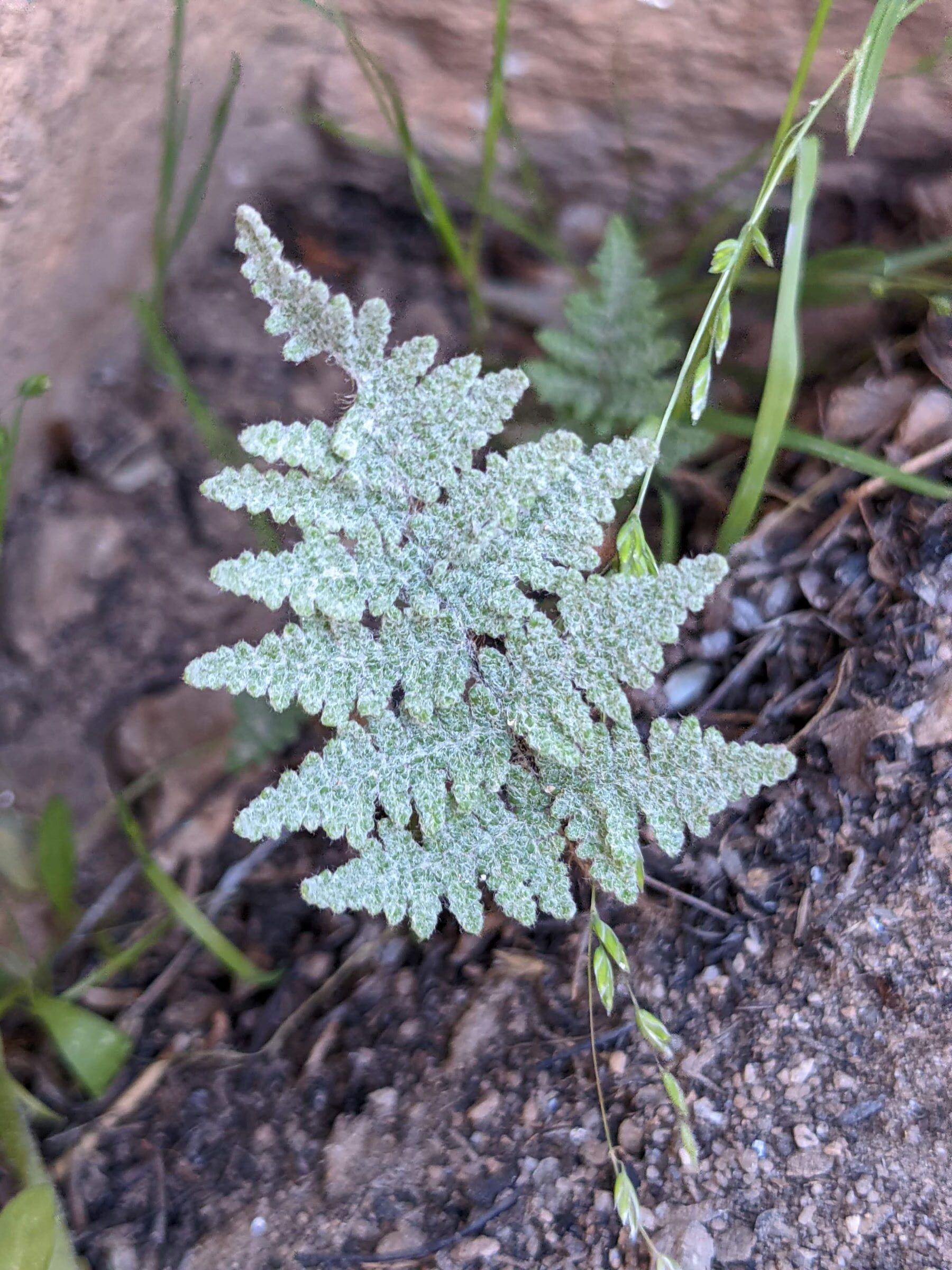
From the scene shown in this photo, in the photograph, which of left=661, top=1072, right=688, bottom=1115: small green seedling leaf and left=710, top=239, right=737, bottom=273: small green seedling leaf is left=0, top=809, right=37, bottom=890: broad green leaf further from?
left=710, top=239, right=737, bottom=273: small green seedling leaf

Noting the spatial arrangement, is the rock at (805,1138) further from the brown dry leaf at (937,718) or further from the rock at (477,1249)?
the brown dry leaf at (937,718)

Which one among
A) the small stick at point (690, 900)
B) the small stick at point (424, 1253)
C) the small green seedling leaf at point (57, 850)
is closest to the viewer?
the small stick at point (424, 1253)

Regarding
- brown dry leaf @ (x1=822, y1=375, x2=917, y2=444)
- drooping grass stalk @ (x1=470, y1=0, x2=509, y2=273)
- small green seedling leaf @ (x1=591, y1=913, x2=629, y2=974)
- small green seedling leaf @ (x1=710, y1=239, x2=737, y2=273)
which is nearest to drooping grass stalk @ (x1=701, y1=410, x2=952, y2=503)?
brown dry leaf @ (x1=822, y1=375, x2=917, y2=444)

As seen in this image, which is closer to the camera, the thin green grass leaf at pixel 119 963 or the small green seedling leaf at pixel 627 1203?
the small green seedling leaf at pixel 627 1203

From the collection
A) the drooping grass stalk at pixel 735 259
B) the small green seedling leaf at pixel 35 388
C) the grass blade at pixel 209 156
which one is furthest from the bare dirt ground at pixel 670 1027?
the grass blade at pixel 209 156

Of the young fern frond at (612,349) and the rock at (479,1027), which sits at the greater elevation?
the young fern frond at (612,349)

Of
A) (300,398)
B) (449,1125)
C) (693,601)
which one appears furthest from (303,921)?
(300,398)

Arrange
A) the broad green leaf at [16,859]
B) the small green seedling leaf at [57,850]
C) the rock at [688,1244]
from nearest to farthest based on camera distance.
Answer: the rock at [688,1244] < the small green seedling leaf at [57,850] < the broad green leaf at [16,859]
